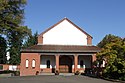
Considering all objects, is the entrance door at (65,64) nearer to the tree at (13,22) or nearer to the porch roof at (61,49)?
the porch roof at (61,49)

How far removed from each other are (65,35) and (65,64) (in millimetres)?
6068

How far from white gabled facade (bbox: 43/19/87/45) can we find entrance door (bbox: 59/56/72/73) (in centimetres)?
311

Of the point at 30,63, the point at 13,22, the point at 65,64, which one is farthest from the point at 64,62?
the point at 13,22

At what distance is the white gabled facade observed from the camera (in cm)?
6544

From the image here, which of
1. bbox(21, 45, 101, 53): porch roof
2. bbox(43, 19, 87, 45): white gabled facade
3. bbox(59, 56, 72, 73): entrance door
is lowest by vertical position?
bbox(59, 56, 72, 73): entrance door

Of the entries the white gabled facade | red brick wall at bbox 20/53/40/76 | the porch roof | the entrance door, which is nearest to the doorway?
the entrance door

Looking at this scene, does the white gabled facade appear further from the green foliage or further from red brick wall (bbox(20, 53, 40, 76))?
the green foliage

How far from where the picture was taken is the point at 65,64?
64562 millimetres

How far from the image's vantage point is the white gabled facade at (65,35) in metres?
65.4

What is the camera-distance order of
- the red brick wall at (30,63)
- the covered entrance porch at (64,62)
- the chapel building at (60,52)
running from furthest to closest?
the covered entrance porch at (64,62) < the chapel building at (60,52) < the red brick wall at (30,63)

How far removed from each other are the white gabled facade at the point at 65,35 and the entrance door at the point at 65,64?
3.11m

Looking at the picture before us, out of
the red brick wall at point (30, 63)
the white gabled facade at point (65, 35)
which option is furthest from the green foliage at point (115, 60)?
the white gabled facade at point (65, 35)

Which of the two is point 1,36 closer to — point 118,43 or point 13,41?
point 13,41

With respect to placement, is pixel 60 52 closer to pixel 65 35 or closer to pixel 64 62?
pixel 64 62
